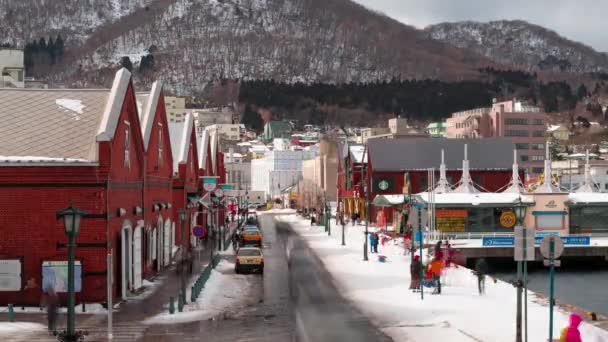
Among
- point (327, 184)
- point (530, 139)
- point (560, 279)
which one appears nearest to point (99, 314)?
point (560, 279)

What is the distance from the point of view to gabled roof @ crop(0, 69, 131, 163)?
104 feet

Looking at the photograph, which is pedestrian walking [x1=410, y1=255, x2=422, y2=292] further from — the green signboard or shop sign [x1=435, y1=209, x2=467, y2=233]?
the green signboard

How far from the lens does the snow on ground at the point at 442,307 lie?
83.2 ft

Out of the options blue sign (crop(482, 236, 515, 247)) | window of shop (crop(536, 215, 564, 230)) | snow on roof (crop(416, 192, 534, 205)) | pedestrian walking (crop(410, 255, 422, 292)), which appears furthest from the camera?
window of shop (crop(536, 215, 564, 230))

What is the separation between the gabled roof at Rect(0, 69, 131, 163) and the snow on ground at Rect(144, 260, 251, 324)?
6429 mm

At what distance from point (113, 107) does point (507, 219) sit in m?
44.9

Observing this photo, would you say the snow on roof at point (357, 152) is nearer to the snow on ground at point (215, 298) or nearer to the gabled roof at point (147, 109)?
the gabled roof at point (147, 109)

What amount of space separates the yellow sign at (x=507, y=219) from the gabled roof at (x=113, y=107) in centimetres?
4327

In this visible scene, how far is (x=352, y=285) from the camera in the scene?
38875 millimetres

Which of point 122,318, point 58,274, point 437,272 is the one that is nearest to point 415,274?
point 437,272

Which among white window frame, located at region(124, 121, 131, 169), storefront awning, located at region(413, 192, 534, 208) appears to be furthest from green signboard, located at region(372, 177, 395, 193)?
white window frame, located at region(124, 121, 131, 169)

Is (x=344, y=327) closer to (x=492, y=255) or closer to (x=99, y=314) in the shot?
(x=99, y=314)

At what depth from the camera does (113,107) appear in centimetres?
3297

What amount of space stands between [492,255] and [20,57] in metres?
55.9
